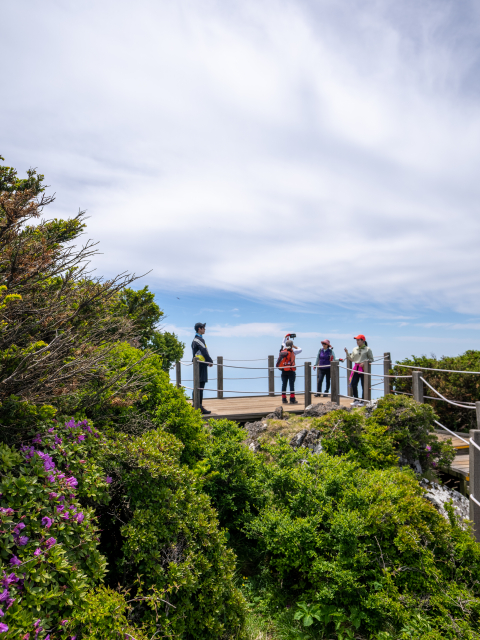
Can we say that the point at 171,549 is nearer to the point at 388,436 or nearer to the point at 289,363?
the point at 388,436

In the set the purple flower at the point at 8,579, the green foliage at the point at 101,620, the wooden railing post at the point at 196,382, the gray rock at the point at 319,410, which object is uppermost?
the wooden railing post at the point at 196,382

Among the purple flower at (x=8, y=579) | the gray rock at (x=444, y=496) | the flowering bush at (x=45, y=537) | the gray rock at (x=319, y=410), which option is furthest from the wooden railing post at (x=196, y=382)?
the purple flower at (x=8, y=579)

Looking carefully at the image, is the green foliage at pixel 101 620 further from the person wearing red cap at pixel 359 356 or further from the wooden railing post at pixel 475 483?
the person wearing red cap at pixel 359 356

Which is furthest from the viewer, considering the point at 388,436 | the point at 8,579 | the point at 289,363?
the point at 289,363

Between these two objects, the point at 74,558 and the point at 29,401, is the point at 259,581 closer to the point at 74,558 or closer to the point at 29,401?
the point at 74,558

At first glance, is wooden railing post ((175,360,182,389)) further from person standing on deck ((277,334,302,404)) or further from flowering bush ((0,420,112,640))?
flowering bush ((0,420,112,640))

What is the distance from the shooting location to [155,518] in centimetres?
304

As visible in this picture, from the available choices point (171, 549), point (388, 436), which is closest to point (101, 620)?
point (171, 549)

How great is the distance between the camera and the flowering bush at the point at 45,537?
2178mm

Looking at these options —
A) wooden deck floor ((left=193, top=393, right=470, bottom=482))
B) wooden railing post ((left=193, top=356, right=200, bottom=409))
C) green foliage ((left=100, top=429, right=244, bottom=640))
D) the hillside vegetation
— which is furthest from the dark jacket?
green foliage ((left=100, top=429, right=244, bottom=640))

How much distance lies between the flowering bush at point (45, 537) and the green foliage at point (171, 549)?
32 centimetres

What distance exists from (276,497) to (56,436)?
9.22ft

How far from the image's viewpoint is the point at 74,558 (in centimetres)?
251

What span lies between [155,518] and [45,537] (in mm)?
833
